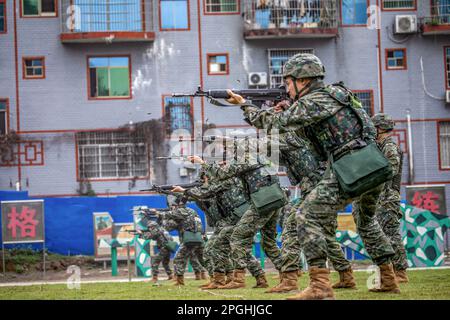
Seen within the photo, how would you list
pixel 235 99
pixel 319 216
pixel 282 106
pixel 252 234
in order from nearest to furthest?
pixel 319 216 → pixel 235 99 → pixel 282 106 → pixel 252 234

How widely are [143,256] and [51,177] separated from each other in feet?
43.5

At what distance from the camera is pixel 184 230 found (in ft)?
68.2

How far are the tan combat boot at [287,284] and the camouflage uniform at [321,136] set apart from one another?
6.84 feet

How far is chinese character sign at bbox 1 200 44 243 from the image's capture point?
24.9 m

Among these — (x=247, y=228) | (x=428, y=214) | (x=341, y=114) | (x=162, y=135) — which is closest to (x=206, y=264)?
(x=247, y=228)

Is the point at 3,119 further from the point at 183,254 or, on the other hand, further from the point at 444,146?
the point at 444,146

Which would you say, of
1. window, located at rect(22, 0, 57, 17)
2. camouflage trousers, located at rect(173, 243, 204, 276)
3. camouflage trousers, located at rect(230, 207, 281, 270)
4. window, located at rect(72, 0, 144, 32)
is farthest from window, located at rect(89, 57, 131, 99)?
camouflage trousers, located at rect(230, 207, 281, 270)

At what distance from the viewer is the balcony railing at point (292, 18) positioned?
36.5m

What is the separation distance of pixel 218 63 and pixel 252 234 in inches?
920

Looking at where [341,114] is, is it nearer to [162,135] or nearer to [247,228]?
[247,228]

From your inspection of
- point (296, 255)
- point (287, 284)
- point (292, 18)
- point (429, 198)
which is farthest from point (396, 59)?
point (287, 284)

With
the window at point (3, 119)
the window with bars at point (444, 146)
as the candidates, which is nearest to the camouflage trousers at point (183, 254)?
the window at point (3, 119)

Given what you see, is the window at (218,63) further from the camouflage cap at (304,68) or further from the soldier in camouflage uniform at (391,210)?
the camouflage cap at (304,68)

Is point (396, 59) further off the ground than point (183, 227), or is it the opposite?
point (396, 59)
